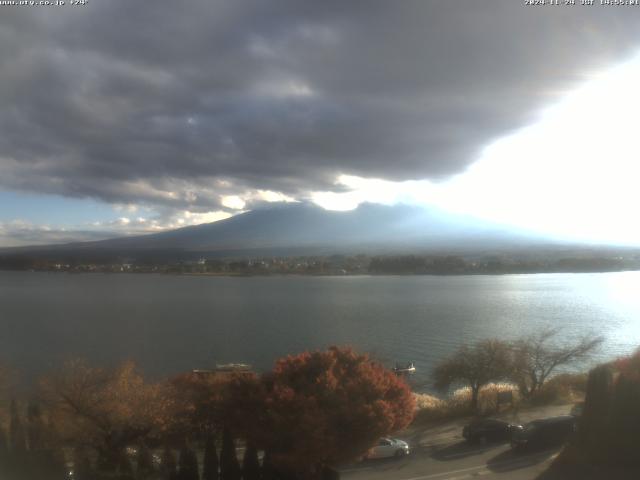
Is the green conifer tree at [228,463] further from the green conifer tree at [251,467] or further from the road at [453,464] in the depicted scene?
the road at [453,464]

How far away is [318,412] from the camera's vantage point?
6934mm

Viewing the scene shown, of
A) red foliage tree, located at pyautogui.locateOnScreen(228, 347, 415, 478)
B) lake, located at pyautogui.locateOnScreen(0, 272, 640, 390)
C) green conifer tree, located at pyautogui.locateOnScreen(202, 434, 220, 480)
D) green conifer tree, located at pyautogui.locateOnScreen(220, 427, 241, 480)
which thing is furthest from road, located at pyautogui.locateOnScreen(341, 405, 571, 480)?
lake, located at pyautogui.locateOnScreen(0, 272, 640, 390)

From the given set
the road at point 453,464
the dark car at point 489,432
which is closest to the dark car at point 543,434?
the road at point 453,464

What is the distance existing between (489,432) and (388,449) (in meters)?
1.82

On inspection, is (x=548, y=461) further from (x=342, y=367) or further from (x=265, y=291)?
(x=265, y=291)

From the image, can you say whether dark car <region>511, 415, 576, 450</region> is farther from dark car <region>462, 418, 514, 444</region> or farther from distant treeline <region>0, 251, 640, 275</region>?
distant treeline <region>0, 251, 640, 275</region>

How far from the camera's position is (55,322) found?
31.2 metres

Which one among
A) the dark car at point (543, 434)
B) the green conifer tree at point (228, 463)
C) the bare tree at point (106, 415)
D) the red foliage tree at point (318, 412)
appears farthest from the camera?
the dark car at point (543, 434)

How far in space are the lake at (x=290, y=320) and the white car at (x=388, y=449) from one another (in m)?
8.35

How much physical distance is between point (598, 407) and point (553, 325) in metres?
20.9

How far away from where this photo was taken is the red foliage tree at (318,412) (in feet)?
22.6

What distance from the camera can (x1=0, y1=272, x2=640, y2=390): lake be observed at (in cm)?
2097

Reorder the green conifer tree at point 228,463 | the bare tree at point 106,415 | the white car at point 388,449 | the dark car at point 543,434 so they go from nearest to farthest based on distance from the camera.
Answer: the green conifer tree at point 228,463
the bare tree at point 106,415
the dark car at point 543,434
the white car at point 388,449

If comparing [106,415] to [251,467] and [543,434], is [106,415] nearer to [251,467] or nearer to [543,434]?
[251,467]
